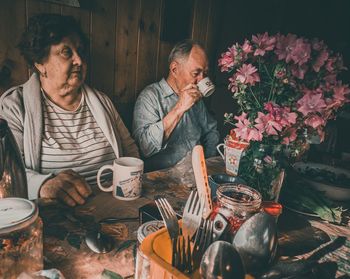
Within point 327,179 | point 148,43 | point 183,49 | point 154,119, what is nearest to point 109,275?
point 327,179

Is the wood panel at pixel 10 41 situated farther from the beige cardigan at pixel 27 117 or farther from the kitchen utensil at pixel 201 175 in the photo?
the kitchen utensil at pixel 201 175

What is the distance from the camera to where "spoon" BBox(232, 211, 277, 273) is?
0.56 metres

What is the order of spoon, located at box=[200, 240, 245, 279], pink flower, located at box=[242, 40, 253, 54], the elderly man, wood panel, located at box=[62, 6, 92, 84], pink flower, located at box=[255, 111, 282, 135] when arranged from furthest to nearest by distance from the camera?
the elderly man
wood panel, located at box=[62, 6, 92, 84]
pink flower, located at box=[242, 40, 253, 54]
pink flower, located at box=[255, 111, 282, 135]
spoon, located at box=[200, 240, 245, 279]

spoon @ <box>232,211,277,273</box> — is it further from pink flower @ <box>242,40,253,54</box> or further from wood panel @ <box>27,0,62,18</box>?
wood panel @ <box>27,0,62,18</box>

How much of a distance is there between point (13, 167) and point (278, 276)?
0.66 m

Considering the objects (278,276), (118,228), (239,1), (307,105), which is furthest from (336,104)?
(239,1)

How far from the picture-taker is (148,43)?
84.4 inches

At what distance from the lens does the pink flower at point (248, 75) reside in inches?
35.9

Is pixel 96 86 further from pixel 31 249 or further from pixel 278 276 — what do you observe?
pixel 278 276

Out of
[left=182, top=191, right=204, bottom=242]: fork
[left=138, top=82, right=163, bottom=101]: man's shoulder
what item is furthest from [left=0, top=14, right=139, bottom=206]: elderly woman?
[left=182, top=191, right=204, bottom=242]: fork

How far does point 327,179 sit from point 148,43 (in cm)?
147

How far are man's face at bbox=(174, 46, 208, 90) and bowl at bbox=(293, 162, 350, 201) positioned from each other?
0.96 meters

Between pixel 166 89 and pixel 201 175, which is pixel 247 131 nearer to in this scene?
pixel 201 175

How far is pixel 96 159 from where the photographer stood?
1.56 meters
